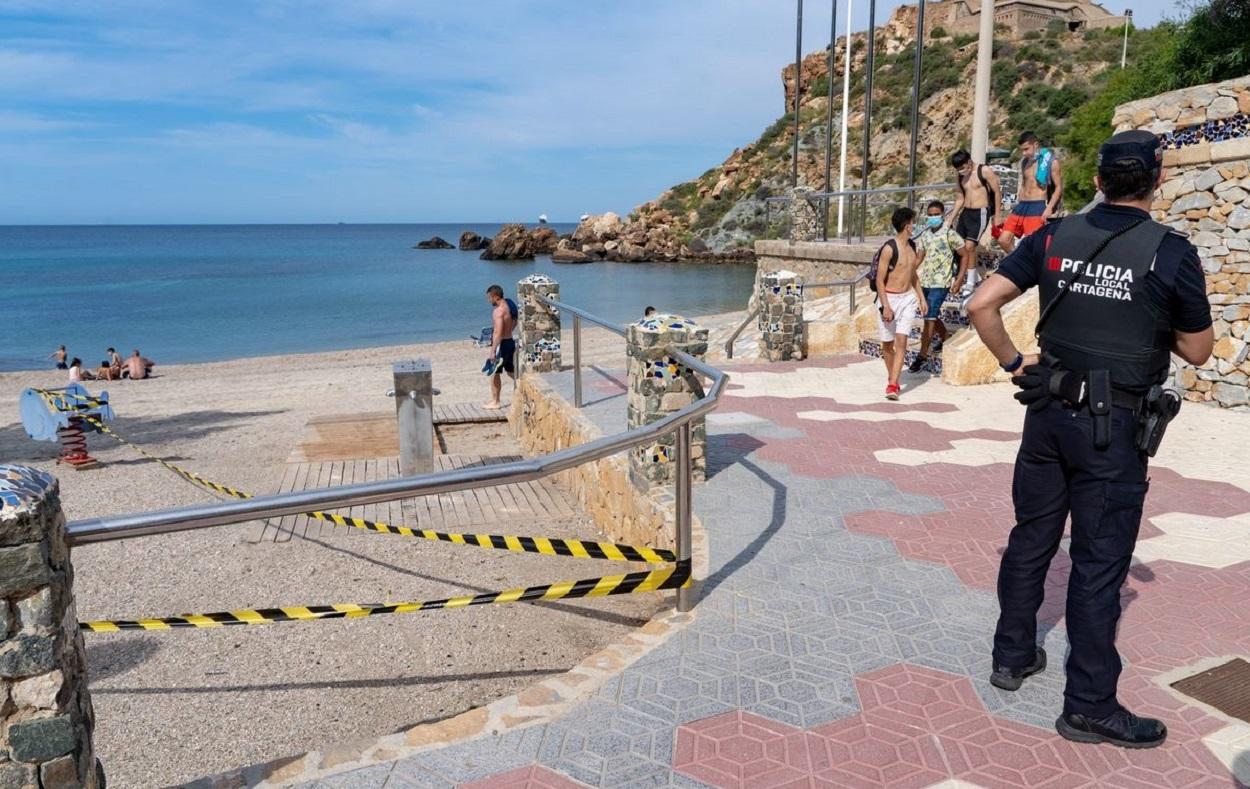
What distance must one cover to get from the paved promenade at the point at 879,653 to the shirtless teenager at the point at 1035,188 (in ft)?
13.8

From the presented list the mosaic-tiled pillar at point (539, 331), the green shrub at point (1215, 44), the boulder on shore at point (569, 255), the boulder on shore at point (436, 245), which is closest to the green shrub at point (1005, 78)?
the boulder on shore at point (569, 255)

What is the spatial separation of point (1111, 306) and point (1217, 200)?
6361 millimetres

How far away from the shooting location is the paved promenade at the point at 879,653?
9.18 feet

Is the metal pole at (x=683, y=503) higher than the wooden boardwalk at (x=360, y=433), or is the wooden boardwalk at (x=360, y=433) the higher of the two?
the metal pole at (x=683, y=503)

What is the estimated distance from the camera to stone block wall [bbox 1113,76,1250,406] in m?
7.54

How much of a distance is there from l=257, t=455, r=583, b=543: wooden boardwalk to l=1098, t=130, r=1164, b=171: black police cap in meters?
5.03

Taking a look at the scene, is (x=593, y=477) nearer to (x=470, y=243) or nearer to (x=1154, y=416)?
(x=1154, y=416)

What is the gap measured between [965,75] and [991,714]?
6914 centimetres

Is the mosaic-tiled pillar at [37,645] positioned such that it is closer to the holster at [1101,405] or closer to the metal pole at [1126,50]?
the holster at [1101,405]

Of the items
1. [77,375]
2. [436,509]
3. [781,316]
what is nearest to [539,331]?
[781,316]

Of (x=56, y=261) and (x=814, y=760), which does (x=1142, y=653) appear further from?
(x=56, y=261)

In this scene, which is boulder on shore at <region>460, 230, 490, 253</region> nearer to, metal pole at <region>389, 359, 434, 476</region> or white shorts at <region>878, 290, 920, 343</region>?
metal pole at <region>389, 359, 434, 476</region>

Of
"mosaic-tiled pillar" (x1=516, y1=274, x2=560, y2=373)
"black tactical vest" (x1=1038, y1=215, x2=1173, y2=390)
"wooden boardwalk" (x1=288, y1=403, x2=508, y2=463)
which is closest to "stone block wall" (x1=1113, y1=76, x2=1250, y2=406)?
"black tactical vest" (x1=1038, y1=215, x2=1173, y2=390)

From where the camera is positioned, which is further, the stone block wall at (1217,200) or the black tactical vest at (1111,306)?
the stone block wall at (1217,200)
